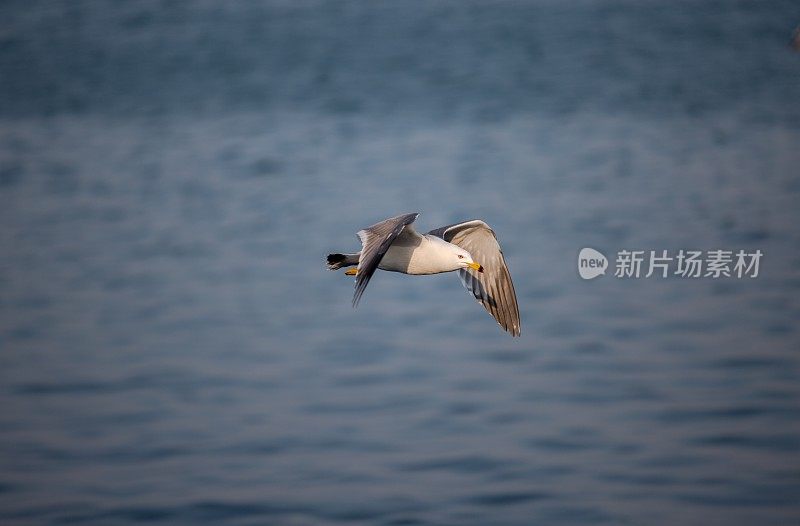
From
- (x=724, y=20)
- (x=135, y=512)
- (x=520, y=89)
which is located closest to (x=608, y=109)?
(x=520, y=89)

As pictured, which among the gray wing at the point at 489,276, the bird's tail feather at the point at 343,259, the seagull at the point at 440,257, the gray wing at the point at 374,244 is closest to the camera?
the gray wing at the point at 374,244

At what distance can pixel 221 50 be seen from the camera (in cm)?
2647

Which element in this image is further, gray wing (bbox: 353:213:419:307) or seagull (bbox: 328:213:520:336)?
seagull (bbox: 328:213:520:336)

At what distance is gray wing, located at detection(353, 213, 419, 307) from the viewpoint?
7.57m

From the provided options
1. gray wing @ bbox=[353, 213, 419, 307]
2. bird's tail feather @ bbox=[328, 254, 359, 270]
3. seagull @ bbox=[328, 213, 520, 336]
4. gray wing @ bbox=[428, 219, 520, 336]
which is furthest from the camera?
gray wing @ bbox=[428, 219, 520, 336]

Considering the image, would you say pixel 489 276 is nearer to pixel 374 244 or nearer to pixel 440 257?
pixel 440 257

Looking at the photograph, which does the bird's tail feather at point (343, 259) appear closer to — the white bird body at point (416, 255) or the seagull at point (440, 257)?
the seagull at point (440, 257)

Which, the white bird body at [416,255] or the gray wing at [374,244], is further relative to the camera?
the white bird body at [416,255]

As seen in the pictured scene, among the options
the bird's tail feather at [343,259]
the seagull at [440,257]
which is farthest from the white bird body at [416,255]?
the bird's tail feather at [343,259]

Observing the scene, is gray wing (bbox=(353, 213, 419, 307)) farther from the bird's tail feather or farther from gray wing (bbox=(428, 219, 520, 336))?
gray wing (bbox=(428, 219, 520, 336))

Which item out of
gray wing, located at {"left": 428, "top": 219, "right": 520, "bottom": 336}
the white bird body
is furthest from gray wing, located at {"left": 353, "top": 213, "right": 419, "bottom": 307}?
gray wing, located at {"left": 428, "top": 219, "right": 520, "bottom": 336}

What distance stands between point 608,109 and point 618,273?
897 centimetres

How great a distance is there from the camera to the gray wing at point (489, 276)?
9656mm

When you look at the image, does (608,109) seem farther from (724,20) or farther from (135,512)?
(135,512)
